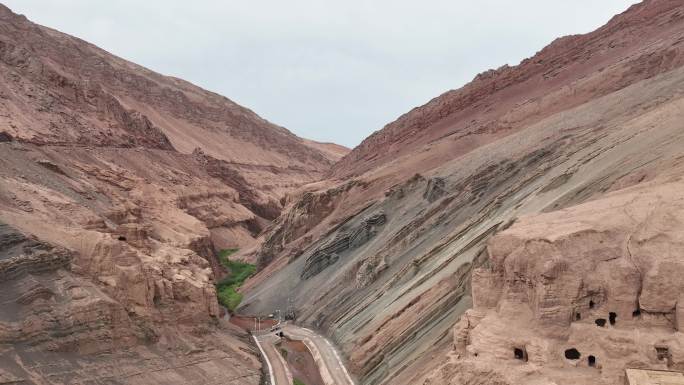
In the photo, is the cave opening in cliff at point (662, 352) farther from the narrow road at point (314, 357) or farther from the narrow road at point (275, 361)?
the narrow road at point (275, 361)

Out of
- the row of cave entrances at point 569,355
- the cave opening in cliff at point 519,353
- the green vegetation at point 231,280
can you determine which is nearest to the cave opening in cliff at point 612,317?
the row of cave entrances at point 569,355

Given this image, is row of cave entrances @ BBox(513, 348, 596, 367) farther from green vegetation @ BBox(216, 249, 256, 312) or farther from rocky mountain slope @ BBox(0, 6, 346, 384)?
green vegetation @ BBox(216, 249, 256, 312)

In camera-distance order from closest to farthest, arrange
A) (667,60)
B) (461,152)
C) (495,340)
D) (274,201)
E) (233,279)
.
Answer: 1. (495,340)
2. (667,60)
3. (461,152)
4. (233,279)
5. (274,201)

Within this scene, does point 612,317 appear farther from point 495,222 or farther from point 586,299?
point 495,222

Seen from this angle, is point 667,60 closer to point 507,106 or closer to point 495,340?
point 507,106

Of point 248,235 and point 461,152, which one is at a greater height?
point 461,152

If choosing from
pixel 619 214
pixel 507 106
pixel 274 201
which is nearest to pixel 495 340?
pixel 619 214
